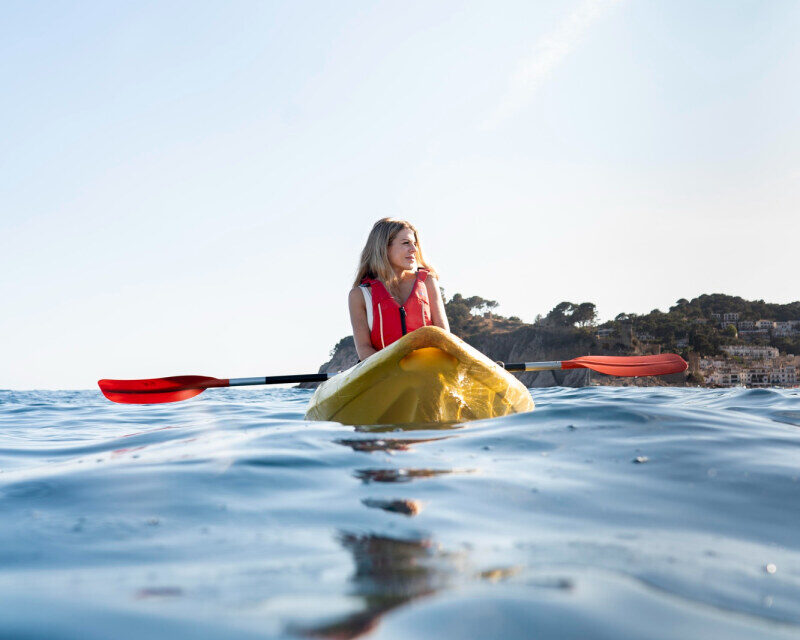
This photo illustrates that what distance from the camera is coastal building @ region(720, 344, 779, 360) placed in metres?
34.7

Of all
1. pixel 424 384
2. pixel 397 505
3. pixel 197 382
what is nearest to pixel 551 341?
pixel 197 382

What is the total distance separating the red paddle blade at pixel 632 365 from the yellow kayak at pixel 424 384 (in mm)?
2665

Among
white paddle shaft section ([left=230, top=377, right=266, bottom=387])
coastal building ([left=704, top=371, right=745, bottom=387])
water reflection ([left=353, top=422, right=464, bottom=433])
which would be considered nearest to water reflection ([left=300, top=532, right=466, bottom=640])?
water reflection ([left=353, top=422, right=464, bottom=433])

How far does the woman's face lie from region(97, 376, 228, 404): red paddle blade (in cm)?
232

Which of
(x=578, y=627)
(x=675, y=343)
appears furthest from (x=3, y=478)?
(x=675, y=343)

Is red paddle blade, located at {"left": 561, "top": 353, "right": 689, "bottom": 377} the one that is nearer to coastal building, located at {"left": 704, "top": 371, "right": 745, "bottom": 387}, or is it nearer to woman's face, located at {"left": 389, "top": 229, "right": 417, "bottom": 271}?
woman's face, located at {"left": 389, "top": 229, "right": 417, "bottom": 271}

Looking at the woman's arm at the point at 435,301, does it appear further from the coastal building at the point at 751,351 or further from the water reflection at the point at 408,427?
the coastal building at the point at 751,351

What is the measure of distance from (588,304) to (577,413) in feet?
127

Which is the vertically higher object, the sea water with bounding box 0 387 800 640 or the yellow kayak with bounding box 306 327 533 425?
the yellow kayak with bounding box 306 327 533 425

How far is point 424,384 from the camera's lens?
137 inches

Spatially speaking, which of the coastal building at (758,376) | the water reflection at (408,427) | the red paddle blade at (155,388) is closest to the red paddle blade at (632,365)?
the water reflection at (408,427)

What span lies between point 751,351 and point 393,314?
3779 centimetres

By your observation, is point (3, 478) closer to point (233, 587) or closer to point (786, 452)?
point (233, 587)

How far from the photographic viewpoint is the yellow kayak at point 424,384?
11.4ft
